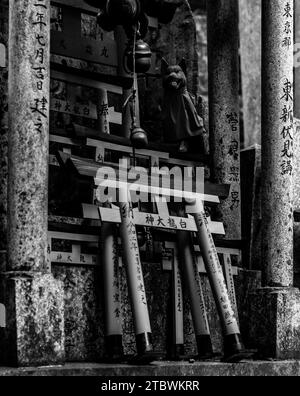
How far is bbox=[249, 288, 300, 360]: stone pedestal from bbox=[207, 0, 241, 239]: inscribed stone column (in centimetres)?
110

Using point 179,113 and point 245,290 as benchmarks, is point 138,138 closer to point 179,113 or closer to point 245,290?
point 179,113

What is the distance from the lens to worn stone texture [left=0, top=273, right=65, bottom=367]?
8.16m

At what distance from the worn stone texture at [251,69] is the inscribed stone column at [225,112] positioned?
22.5 ft

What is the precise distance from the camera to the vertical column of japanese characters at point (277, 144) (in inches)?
406

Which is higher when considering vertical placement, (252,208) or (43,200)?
(252,208)

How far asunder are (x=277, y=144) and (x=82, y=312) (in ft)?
9.09

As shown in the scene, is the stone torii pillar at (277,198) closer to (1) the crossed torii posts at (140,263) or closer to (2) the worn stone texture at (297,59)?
(1) the crossed torii posts at (140,263)

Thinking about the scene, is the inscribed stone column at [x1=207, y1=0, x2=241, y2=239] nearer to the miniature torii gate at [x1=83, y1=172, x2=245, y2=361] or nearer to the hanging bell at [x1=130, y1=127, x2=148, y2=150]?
the miniature torii gate at [x1=83, y1=172, x2=245, y2=361]

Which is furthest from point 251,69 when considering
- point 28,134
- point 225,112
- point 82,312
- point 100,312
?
point 28,134

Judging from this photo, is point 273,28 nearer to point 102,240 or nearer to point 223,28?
point 223,28

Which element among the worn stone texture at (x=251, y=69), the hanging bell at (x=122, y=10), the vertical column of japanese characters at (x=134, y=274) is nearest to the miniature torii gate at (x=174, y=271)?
the vertical column of japanese characters at (x=134, y=274)

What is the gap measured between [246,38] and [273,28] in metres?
8.49

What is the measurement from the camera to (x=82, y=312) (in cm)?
930

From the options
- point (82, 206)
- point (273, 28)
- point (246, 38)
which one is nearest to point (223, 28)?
point (273, 28)
